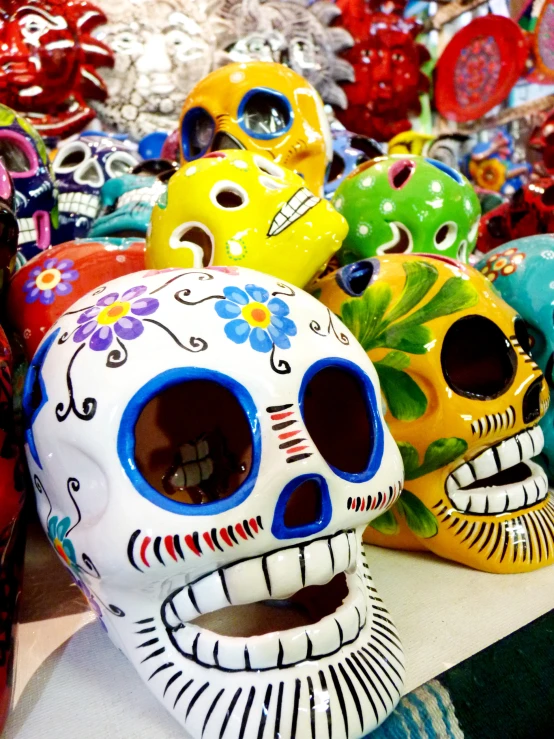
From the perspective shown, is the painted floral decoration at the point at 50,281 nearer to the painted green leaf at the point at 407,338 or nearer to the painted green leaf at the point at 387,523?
the painted green leaf at the point at 407,338

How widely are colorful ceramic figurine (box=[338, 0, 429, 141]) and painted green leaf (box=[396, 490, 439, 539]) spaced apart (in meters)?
2.08

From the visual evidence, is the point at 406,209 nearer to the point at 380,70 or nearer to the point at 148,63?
the point at 148,63

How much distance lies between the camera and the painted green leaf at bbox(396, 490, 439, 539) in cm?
81

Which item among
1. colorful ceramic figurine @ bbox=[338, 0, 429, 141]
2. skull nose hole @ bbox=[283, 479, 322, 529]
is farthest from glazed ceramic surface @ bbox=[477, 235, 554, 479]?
colorful ceramic figurine @ bbox=[338, 0, 429, 141]

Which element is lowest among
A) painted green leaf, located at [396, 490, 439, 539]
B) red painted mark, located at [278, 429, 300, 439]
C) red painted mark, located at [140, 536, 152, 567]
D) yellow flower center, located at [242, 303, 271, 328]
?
painted green leaf, located at [396, 490, 439, 539]

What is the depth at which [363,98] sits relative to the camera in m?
2.49

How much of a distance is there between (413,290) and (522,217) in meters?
0.78

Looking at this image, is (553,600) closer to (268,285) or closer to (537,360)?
(537,360)

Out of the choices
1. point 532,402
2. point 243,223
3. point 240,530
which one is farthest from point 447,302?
point 240,530

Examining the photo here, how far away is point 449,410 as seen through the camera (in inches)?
30.1

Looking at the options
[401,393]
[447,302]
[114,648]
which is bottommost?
Answer: [114,648]

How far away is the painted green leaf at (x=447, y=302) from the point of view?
2.53 ft

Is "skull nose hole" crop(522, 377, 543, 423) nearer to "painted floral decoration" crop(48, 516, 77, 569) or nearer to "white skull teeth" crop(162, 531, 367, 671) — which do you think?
"white skull teeth" crop(162, 531, 367, 671)

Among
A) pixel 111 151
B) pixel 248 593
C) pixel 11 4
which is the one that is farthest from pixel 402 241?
pixel 11 4
